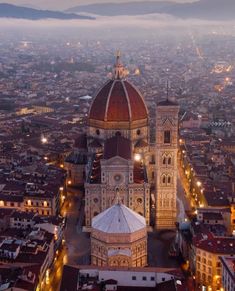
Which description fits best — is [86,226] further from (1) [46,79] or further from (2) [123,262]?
(1) [46,79]

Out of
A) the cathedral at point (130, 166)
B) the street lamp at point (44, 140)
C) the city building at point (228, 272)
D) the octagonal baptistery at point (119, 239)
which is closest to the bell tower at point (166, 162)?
the cathedral at point (130, 166)

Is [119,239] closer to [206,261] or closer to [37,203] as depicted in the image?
[206,261]

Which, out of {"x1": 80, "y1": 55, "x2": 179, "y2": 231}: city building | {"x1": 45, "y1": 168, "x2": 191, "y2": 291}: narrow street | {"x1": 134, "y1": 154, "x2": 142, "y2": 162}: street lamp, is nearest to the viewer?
{"x1": 45, "y1": 168, "x2": 191, "y2": 291}: narrow street

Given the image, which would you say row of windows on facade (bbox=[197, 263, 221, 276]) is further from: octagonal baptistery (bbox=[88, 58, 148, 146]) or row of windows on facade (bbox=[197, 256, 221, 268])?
octagonal baptistery (bbox=[88, 58, 148, 146])

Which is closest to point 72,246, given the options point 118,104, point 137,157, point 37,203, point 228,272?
point 37,203

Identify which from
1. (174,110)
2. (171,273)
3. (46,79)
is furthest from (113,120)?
(46,79)

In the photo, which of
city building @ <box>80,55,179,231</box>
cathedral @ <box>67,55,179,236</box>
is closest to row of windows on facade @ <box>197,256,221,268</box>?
cathedral @ <box>67,55,179,236</box>
